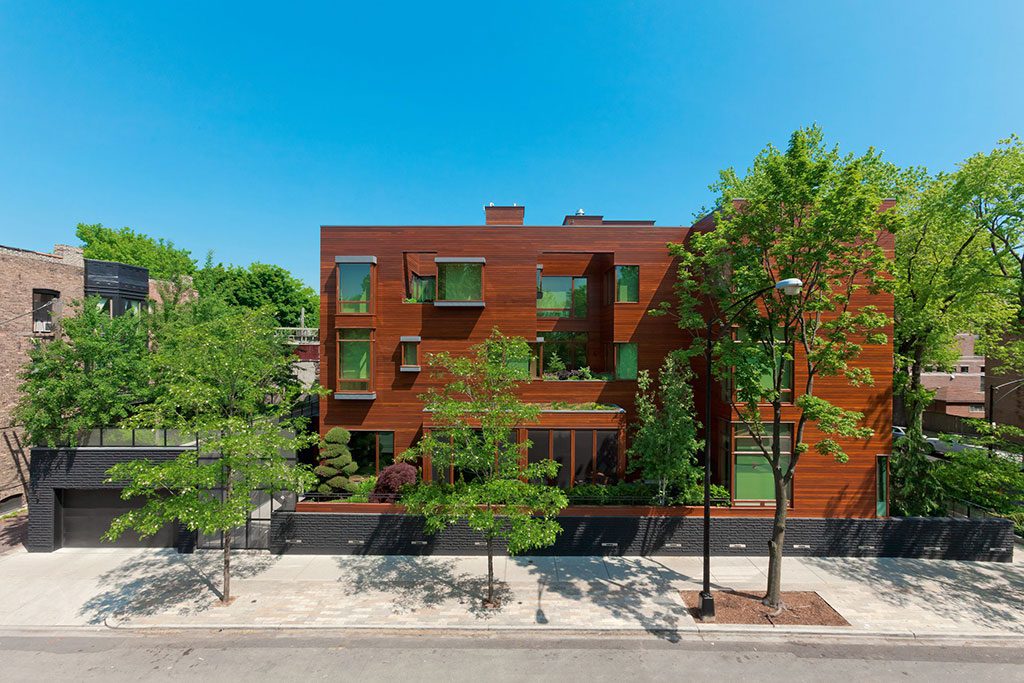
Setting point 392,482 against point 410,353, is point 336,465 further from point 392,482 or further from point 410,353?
point 410,353

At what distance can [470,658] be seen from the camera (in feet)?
31.8

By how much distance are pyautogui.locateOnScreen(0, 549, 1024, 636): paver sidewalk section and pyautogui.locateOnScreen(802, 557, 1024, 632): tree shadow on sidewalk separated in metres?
0.03

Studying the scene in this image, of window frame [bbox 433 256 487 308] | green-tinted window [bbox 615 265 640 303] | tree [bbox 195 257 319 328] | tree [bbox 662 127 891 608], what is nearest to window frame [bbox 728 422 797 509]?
tree [bbox 662 127 891 608]

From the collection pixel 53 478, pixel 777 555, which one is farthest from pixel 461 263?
pixel 53 478

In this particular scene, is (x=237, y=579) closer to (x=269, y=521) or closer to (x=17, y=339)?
(x=269, y=521)

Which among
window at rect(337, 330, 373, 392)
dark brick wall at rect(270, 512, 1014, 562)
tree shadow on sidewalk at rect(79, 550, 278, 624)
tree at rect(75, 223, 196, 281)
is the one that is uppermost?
tree at rect(75, 223, 196, 281)

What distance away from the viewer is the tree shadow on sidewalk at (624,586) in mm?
11133

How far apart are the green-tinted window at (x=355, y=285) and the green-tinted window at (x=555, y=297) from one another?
7.80 m

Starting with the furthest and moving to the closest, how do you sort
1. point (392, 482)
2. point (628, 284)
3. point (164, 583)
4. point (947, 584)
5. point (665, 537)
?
point (628, 284), point (392, 482), point (665, 537), point (164, 583), point (947, 584)

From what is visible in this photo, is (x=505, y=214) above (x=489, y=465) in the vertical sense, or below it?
above

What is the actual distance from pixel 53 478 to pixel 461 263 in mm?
16304

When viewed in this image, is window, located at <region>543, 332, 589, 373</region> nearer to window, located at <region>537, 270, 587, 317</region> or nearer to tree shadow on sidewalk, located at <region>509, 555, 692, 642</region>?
window, located at <region>537, 270, 587, 317</region>

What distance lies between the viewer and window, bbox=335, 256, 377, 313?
1842 centimetres

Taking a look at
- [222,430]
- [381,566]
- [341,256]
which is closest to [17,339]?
[341,256]
